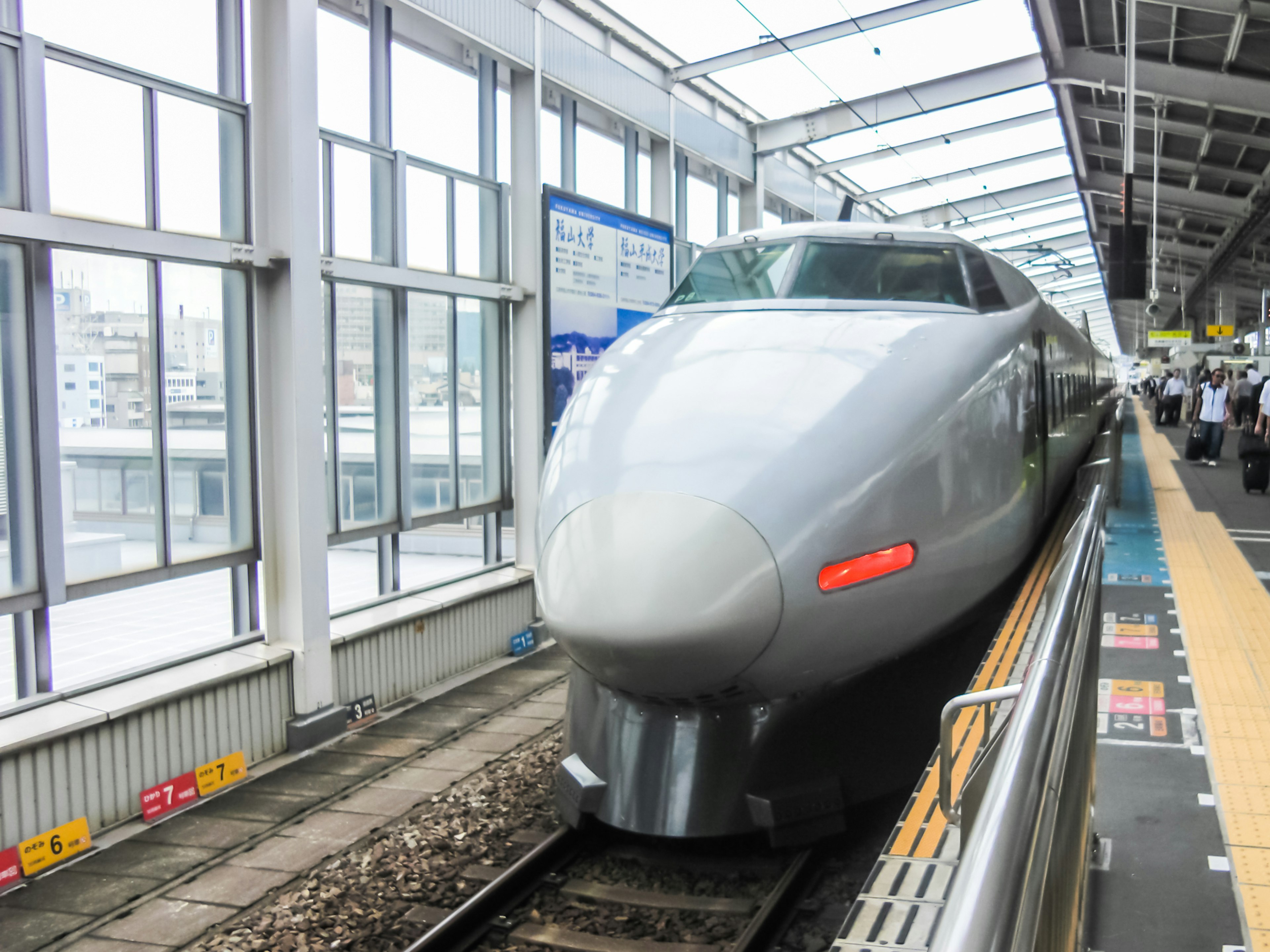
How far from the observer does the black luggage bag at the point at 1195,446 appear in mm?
17500

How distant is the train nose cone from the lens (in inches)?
137

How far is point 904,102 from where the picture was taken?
603 inches

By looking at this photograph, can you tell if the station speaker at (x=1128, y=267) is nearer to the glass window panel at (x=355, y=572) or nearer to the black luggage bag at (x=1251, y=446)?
the black luggage bag at (x=1251, y=446)

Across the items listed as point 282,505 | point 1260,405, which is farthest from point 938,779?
point 1260,405

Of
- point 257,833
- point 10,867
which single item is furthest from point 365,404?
point 10,867

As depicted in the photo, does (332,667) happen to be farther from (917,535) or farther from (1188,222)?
(1188,222)

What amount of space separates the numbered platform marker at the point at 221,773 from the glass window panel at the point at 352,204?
363 centimetres

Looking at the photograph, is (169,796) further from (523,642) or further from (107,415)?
(523,642)

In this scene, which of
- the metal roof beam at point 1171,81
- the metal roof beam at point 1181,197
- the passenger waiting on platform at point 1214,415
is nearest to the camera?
the metal roof beam at point 1171,81

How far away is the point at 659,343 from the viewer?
15.3ft

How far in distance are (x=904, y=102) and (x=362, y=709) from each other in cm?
1174

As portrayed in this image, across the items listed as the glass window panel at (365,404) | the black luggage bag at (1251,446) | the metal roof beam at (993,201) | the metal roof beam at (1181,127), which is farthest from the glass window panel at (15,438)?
the metal roof beam at (993,201)

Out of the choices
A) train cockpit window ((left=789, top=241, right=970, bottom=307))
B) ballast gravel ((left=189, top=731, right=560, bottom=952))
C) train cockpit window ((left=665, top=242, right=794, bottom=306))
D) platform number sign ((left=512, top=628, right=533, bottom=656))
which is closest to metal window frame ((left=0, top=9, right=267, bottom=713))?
ballast gravel ((left=189, top=731, right=560, bottom=952))

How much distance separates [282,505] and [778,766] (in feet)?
14.2
